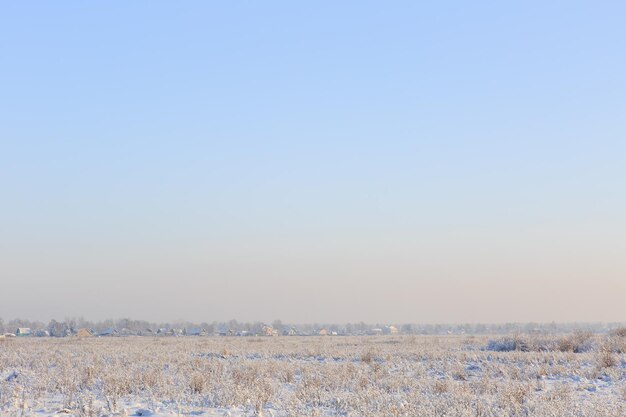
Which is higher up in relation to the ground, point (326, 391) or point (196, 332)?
point (326, 391)

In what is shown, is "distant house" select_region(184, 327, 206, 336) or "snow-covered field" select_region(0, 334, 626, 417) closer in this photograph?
"snow-covered field" select_region(0, 334, 626, 417)

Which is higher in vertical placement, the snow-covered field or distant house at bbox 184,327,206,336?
the snow-covered field

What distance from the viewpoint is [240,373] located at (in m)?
15.4

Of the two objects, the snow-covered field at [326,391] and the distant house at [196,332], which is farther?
the distant house at [196,332]

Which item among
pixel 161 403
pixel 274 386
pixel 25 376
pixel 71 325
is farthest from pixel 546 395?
pixel 71 325

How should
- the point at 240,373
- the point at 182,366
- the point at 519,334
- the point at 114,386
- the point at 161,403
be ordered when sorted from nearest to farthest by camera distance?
1. the point at 161,403
2. the point at 114,386
3. the point at 240,373
4. the point at 182,366
5. the point at 519,334

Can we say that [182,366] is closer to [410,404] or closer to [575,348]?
[410,404]

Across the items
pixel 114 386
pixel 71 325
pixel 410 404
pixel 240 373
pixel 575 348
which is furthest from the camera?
pixel 71 325

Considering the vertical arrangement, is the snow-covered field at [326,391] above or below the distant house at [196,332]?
above

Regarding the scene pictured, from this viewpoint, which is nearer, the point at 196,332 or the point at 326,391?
the point at 326,391

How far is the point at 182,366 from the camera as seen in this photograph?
720 inches

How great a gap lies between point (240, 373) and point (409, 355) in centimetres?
1058

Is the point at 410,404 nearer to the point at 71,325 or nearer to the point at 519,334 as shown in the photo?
the point at 519,334

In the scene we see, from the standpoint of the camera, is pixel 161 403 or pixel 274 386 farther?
pixel 274 386
